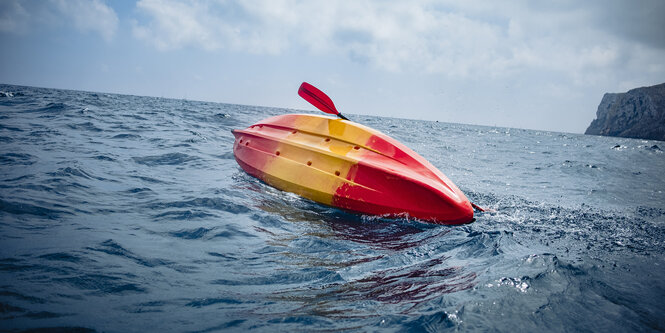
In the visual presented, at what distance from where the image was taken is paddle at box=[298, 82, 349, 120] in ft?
20.7

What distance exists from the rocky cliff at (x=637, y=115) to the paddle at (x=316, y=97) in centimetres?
11493

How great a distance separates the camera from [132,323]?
178cm

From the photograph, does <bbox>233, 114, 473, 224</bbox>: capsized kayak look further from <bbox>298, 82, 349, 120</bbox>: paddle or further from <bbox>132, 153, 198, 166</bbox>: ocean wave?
<bbox>132, 153, 198, 166</bbox>: ocean wave

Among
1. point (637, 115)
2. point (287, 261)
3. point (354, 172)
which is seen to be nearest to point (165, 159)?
point (354, 172)

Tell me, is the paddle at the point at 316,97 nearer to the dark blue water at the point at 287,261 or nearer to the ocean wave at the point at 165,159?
the dark blue water at the point at 287,261

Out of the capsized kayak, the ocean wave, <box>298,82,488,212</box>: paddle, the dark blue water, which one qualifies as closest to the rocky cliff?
the dark blue water

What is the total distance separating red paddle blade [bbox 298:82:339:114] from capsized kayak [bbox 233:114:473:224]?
0.42 meters

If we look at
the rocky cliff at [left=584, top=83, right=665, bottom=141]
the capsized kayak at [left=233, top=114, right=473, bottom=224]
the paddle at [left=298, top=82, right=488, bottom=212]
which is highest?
the rocky cliff at [left=584, top=83, right=665, bottom=141]

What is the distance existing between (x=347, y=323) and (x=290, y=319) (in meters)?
0.33

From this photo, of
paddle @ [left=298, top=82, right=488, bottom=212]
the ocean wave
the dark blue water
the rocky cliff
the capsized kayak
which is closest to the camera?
the dark blue water

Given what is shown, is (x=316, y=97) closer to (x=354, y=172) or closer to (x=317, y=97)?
(x=317, y=97)

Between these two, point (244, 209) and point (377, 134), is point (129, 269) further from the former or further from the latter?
point (377, 134)

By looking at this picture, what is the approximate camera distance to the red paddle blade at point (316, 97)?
6.31 m

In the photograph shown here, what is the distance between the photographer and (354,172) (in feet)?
15.3
